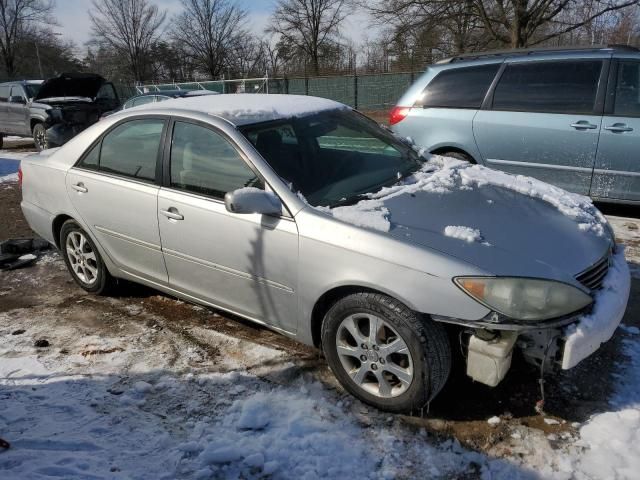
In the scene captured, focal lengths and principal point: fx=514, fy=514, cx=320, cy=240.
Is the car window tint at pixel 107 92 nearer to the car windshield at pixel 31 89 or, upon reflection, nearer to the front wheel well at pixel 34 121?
the front wheel well at pixel 34 121

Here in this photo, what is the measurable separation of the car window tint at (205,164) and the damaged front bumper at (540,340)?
1.49 metres

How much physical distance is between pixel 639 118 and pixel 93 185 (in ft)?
16.4

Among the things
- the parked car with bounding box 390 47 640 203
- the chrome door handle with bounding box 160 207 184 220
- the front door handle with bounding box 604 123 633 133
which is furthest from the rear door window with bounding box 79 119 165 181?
the front door handle with bounding box 604 123 633 133

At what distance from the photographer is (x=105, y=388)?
303cm

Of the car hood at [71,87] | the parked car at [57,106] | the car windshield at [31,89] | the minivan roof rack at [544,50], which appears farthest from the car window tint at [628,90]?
the car windshield at [31,89]

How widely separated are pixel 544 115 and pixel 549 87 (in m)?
0.31

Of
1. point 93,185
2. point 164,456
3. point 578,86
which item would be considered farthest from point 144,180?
point 578,86

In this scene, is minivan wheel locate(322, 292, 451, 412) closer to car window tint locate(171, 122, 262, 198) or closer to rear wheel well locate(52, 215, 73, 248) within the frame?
car window tint locate(171, 122, 262, 198)

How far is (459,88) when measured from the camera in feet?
19.4

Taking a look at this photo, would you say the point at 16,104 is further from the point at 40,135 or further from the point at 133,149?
the point at 133,149

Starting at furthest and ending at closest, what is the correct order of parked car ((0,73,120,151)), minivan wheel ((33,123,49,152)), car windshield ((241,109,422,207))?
minivan wheel ((33,123,49,152)) < parked car ((0,73,120,151)) < car windshield ((241,109,422,207))

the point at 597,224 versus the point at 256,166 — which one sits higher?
the point at 256,166

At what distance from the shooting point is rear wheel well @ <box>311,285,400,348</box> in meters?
2.68

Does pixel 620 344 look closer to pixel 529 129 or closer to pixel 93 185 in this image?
pixel 529 129
